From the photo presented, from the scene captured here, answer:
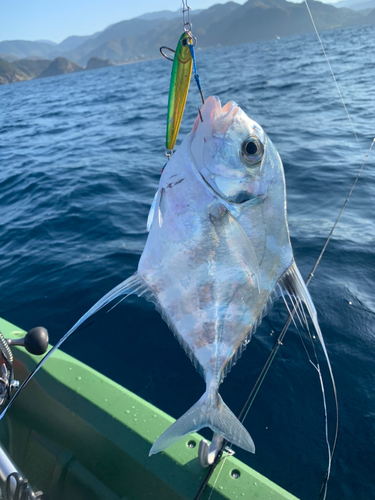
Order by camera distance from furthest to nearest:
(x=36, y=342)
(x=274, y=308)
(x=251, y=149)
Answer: (x=274, y=308) < (x=36, y=342) < (x=251, y=149)

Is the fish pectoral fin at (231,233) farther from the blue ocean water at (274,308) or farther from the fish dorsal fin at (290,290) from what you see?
the blue ocean water at (274,308)

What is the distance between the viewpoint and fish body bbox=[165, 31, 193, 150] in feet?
6.02

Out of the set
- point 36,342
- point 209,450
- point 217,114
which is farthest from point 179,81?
point 209,450

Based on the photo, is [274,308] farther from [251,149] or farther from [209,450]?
[251,149]

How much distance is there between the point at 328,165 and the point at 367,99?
838 centimetres

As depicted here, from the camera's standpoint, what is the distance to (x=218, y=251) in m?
1.56

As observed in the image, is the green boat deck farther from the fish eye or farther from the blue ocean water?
the fish eye

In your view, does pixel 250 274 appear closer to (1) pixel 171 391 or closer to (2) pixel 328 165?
(1) pixel 171 391

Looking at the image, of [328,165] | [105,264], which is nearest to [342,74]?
[328,165]

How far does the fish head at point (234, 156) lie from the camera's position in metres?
1.52

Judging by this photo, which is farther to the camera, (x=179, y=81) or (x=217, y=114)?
(x=179, y=81)

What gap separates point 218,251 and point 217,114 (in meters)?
0.66

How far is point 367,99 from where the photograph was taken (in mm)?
13898

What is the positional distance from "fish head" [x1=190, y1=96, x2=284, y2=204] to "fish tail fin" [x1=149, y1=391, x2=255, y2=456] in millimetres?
1024
